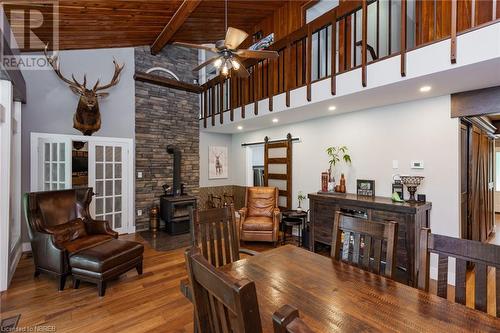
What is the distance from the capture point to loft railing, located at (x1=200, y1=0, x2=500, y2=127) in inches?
104

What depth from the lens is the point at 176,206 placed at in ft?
17.8

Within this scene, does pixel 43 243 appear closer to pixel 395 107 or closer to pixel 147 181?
pixel 147 181

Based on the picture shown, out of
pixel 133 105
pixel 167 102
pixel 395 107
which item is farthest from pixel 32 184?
pixel 395 107

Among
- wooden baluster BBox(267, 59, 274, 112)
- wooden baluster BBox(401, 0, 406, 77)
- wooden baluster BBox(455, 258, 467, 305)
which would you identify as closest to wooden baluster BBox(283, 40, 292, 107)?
wooden baluster BBox(267, 59, 274, 112)

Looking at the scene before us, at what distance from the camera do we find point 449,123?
3.23 metres

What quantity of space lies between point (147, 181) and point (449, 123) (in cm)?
544

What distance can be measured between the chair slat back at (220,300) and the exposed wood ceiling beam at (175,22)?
387 centimetres

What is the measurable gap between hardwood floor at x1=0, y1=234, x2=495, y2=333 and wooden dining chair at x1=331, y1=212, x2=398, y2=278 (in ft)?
5.13

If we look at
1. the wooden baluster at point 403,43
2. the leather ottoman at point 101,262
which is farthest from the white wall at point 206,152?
the wooden baluster at point 403,43

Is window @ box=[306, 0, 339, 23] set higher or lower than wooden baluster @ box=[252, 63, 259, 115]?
higher

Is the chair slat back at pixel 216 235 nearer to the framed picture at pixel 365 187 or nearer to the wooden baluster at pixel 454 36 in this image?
the wooden baluster at pixel 454 36

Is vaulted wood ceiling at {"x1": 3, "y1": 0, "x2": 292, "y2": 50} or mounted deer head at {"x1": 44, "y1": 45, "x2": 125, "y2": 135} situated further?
mounted deer head at {"x1": 44, "y1": 45, "x2": 125, "y2": 135}

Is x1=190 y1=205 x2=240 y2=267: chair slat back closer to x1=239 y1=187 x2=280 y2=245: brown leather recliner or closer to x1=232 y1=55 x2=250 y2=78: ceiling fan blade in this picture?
x1=232 y1=55 x2=250 y2=78: ceiling fan blade

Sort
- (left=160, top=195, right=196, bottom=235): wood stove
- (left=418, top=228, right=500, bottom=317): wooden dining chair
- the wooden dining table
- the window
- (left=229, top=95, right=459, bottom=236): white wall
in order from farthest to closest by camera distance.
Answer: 1. (left=160, top=195, right=196, bottom=235): wood stove
2. the window
3. (left=229, top=95, right=459, bottom=236): white wall
4. (left=418, top=228, right=500, bottom=317): wooden dining chair
5. the wooden dining table
